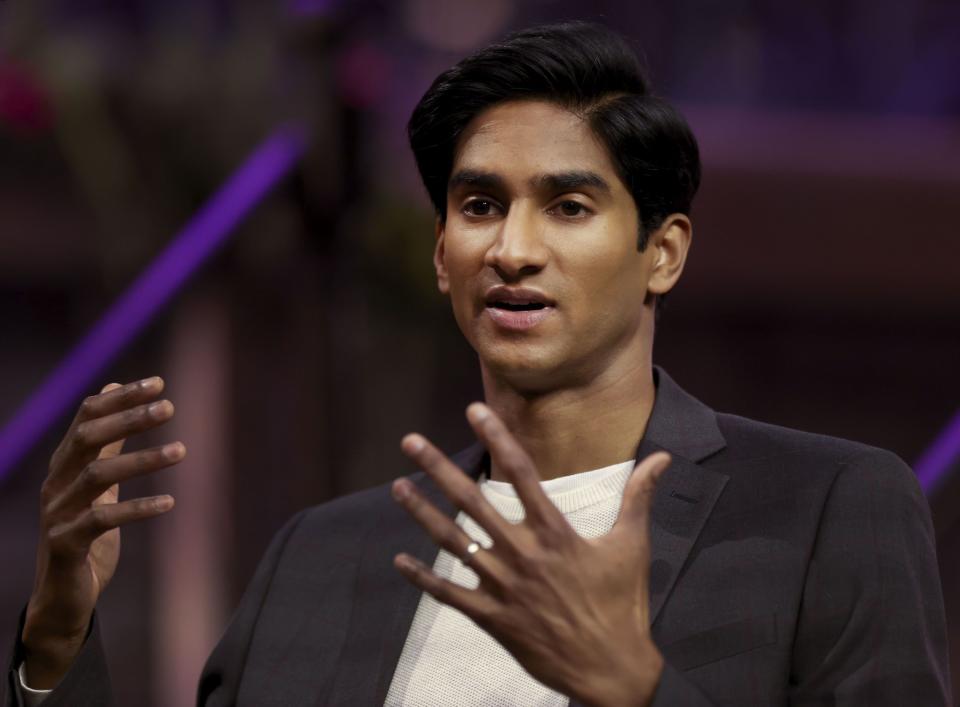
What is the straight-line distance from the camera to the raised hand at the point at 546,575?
148cm

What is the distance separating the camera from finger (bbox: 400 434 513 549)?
146cm

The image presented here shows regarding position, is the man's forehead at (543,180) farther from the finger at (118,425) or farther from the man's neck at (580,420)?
the finger at (118,425)

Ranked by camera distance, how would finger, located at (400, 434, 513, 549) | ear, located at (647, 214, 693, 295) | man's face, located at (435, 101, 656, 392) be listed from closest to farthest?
1. finger, located at (400, 434, 513, 549)
2. man's face, located at (435, 101, 656, 392)
3. ear, located at (647, 214, 693, 295)

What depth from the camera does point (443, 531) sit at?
149cm

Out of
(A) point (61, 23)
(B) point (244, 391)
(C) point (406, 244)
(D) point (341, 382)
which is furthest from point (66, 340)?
(D) point (341, 382)

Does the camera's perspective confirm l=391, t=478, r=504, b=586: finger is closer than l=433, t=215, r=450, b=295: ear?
Yes

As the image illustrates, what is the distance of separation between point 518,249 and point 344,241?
4.94 ft

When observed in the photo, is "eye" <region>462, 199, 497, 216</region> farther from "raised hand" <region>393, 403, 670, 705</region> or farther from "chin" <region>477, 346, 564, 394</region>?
"raised hand" <region>393, 403, 670, 705</region>

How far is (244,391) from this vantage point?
504cm

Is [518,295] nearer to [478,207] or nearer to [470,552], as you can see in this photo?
[478,207]

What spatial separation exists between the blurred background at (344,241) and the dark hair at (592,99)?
1.27m

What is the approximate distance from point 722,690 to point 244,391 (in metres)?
3.46

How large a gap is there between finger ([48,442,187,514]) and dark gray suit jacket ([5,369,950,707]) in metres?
0.29

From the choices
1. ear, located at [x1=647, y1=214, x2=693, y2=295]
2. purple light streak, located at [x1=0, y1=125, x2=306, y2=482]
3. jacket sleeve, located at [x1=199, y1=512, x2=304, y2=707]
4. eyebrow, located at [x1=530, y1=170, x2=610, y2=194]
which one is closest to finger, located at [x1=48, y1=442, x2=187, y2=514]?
jacket sleeve, located at [x1=199, y1=512, x2=304, y2=707]
